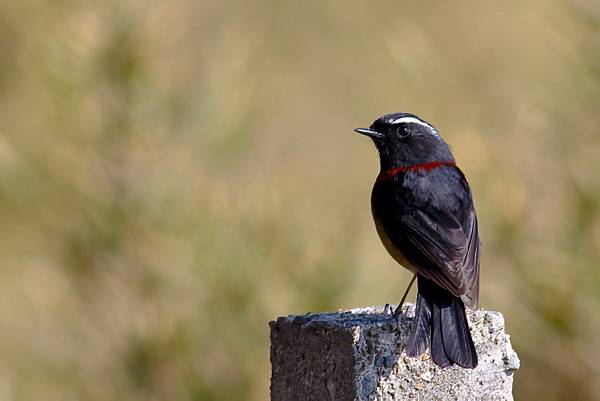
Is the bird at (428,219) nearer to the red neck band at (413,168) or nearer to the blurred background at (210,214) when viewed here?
the red neck band at (413,168)

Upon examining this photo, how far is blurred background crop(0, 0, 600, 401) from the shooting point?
304 inches

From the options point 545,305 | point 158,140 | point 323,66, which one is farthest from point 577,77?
point 323,66

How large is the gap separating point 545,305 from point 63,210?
346 centimetres

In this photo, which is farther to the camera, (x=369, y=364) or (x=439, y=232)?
(x=439, y=232)

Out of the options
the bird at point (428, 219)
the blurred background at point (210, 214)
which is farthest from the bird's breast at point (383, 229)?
the blurred background at point (210, 214)

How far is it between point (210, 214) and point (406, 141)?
3.72 m

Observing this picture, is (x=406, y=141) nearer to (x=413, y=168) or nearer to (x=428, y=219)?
(x=413, y=168)

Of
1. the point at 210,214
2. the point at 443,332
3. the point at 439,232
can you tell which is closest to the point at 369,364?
the point at 443,332

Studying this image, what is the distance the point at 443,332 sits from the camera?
Answer: 11.2 ft

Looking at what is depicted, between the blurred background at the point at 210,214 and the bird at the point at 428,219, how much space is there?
8.93ft

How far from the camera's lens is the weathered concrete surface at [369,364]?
3139mm

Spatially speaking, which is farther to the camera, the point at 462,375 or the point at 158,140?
the point at 158,140

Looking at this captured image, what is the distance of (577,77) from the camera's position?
25.7ft

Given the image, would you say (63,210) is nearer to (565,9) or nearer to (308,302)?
(308,302)
